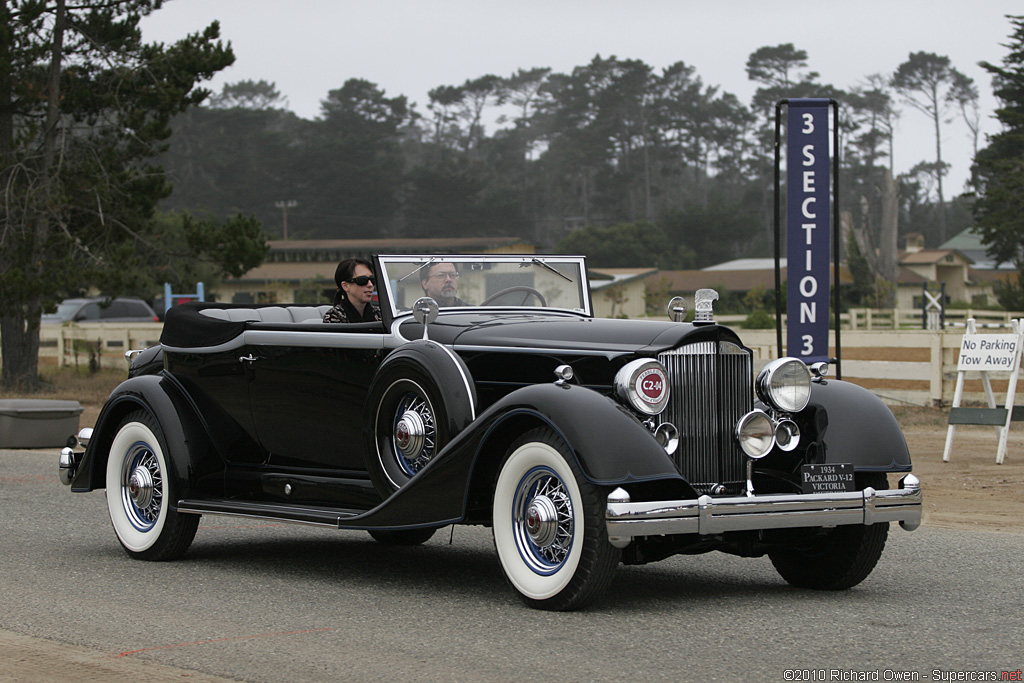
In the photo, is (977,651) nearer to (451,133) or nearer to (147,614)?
(147,614)

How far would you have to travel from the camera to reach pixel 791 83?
102000 millimetres

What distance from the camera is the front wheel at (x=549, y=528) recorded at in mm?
5238

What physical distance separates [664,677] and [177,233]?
47998 mm

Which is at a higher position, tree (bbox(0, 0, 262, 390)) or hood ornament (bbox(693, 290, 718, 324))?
tree (bbox(0, 0, 262, 390))

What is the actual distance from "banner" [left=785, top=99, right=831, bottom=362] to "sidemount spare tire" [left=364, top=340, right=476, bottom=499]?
23.2 ft

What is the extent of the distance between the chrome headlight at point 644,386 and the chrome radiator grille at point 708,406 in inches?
4.6

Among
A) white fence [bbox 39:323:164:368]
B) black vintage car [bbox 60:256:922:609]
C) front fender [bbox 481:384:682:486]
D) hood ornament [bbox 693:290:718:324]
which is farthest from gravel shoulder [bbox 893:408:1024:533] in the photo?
white fence [bbox 39:323:164:368]

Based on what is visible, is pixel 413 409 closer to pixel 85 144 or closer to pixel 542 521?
pixel 542 521

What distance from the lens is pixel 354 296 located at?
299 inches

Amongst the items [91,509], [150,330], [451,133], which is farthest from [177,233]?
[451,133]

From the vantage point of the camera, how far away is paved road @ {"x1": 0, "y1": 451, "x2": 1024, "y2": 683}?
4504 millimetres

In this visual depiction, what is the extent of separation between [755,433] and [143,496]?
12.4 feet

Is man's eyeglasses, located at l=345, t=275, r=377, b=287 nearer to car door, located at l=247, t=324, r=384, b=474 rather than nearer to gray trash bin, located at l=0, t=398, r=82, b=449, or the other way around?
car door, located at l=247, t=324, r=384, b=474

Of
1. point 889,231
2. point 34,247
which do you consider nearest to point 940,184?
point 889,231
